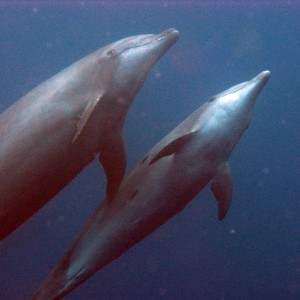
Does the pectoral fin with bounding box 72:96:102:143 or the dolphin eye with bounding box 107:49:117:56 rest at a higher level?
the dolphin eye with bounding box 107:49:117:56

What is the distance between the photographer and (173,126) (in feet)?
32.4

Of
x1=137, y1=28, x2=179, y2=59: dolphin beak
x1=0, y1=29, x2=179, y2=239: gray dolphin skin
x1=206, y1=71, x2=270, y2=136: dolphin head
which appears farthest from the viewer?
x1=206, y1=71, x2=270, y2=136: dolphin head

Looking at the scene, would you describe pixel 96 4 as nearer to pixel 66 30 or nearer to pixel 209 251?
pixel 66 30

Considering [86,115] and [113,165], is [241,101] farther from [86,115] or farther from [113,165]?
[86,115]

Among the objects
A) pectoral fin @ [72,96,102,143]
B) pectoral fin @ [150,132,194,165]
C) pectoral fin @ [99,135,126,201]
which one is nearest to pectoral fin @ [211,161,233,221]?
pectoral fin @ [150,132,194,165]

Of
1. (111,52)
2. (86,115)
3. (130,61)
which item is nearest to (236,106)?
(130,61)

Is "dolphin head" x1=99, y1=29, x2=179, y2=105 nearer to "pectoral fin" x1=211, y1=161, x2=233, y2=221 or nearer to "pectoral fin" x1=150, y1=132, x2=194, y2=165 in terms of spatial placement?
"pectoral fin" x1=150, y1=132, x2=194, y2=165

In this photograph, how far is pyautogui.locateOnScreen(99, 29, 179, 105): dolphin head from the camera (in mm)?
5559

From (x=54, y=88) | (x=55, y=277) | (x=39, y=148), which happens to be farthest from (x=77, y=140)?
(x=55, y=277)

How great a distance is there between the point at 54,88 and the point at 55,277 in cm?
293

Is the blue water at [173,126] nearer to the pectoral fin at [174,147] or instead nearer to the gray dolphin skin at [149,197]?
the gray dolphin skin at [149,197]

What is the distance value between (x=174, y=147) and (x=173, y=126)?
4.21 metres

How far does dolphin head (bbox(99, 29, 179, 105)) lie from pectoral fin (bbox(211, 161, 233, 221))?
2114 mm

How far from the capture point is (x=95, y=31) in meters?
9.81
